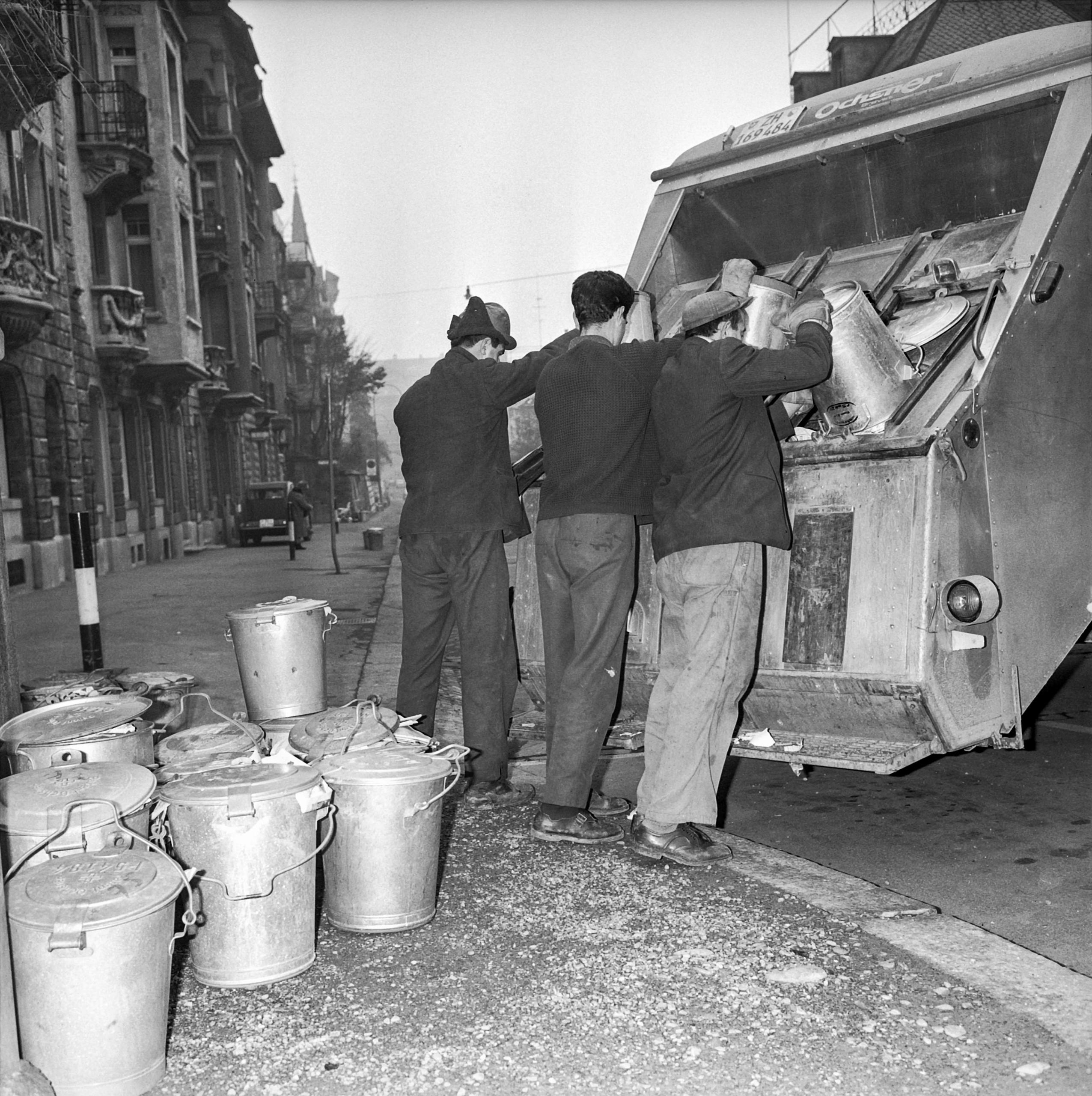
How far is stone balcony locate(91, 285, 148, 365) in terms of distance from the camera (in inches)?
800

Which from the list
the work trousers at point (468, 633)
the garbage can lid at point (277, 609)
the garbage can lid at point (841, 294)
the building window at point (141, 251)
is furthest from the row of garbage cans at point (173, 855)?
the building window at point (141, 251)

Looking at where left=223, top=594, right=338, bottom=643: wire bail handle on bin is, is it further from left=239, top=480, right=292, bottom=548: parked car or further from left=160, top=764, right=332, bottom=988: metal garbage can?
left=239, top=480, right=292, bottom=548: parked car

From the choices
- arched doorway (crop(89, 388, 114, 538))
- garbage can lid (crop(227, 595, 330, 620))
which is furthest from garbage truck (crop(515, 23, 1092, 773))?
arched doorway (crop(89, 388, 114, 538))

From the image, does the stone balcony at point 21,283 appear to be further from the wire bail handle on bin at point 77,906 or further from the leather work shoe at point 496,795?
the wire bail handle on bin at point 77,906

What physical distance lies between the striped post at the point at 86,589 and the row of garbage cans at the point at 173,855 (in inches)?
132

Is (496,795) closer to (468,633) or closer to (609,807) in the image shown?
(609,807)

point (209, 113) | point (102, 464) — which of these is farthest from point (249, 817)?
point (209, 113)

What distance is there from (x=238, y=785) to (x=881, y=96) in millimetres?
3849

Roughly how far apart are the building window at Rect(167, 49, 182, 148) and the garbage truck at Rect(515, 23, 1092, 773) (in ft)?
79.4

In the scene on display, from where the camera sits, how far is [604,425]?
12.9 ft

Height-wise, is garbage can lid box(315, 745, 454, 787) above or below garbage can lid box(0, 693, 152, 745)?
below

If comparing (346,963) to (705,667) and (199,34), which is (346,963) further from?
(199,34)

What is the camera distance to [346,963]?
2988 mm

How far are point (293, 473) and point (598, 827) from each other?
175 feet
